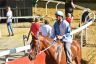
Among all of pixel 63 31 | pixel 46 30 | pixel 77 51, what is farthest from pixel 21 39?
pixel 63 31

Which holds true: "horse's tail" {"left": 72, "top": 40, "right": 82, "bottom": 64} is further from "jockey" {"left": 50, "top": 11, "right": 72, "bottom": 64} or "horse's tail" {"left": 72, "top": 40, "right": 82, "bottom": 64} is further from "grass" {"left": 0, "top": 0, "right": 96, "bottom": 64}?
"grass" {"left": 0, "top": 0, "right": 96, "bottom": 64}

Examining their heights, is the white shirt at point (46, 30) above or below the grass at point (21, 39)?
above

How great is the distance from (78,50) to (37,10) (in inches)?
695

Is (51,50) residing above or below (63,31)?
below

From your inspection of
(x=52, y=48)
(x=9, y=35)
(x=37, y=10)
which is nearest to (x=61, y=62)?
(x=52, y=48)

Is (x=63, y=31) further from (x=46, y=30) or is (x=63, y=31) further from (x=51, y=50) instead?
(x=46, y=30)

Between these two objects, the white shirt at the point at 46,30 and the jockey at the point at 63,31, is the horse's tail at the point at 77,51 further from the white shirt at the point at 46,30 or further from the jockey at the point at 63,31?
the white shirt at the point at 46,30

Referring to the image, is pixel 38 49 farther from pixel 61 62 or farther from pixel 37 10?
pixel 37 10

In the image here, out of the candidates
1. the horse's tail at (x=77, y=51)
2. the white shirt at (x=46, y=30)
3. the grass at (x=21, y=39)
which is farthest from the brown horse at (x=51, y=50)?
the white shirt at (x=46, y=30)

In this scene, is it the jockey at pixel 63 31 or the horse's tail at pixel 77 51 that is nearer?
the jockey at pixel 63 31

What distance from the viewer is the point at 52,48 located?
9.37 meters

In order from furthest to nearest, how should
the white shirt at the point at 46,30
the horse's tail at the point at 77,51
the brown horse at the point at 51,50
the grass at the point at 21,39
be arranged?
the grass at the point at 21,39
the white shirt at the point at 46,30
the horse's tail at the point at 77,51
the brown horse at the point at 51,50

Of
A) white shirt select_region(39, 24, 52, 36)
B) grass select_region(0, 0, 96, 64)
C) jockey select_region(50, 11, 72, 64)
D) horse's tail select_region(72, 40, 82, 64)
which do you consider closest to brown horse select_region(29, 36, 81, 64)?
jockey select_region(50, 11, 72, 64)

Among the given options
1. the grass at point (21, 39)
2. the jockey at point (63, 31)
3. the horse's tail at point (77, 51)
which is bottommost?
the grass at point (21, 39)
